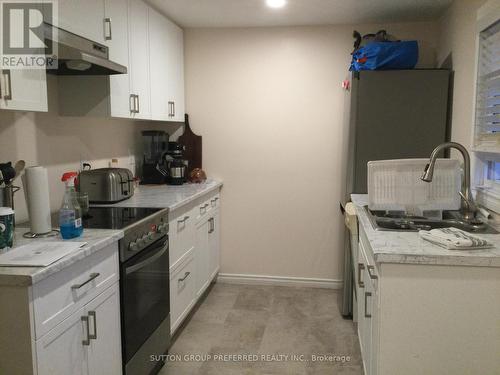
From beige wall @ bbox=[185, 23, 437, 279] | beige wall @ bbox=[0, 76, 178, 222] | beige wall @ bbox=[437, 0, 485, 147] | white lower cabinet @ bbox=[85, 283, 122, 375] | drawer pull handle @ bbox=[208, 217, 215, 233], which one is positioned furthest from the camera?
beige wall @ bbox=[185, 23, 437, 279]

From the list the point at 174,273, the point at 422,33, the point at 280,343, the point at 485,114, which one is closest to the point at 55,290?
the point at 174,273

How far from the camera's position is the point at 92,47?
2.13m

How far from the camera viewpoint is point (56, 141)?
2510 mm

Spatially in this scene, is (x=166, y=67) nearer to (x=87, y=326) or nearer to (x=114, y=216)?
(x=114, y=216)

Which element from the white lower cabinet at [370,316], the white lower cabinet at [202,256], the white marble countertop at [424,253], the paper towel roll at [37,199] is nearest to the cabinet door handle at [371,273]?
the white lower cabinet at [370,316]

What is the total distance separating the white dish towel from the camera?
1660mm

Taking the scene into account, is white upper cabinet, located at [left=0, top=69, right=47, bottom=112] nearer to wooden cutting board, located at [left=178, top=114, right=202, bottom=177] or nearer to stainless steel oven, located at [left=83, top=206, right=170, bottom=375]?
stainless steel oven, located at [left=83, top=206, right=170, bottom=375]

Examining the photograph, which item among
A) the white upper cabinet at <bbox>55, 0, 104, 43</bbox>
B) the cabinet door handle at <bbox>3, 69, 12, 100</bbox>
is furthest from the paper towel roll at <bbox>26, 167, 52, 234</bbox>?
the white upper cabinet at <bbox>55, 0, 104, 43</bbox>

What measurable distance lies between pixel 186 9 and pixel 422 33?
74.3 inches

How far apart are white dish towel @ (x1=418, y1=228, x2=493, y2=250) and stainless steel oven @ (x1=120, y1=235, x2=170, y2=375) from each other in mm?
1346

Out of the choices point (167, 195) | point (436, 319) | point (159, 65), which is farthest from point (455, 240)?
point (159, 65)

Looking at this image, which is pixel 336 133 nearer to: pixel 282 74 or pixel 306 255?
pixel 282 74

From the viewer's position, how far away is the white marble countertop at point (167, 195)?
2.63 m

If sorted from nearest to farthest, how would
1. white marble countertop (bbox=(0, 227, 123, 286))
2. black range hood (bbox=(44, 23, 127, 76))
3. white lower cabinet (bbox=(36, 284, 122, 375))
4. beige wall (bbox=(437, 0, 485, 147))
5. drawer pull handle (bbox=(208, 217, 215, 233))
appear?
white marble countertop (bbox=(0, 227, 123, 286))
white lower cabinet (bbox=(36, 284, 122, 375))
black range hood (bbox=(44, 23, 127, 76))
beige wall (bbox=(437, 0, 485, 147))
drawer pull handle (bbox=(208, 217, 215, 233))
